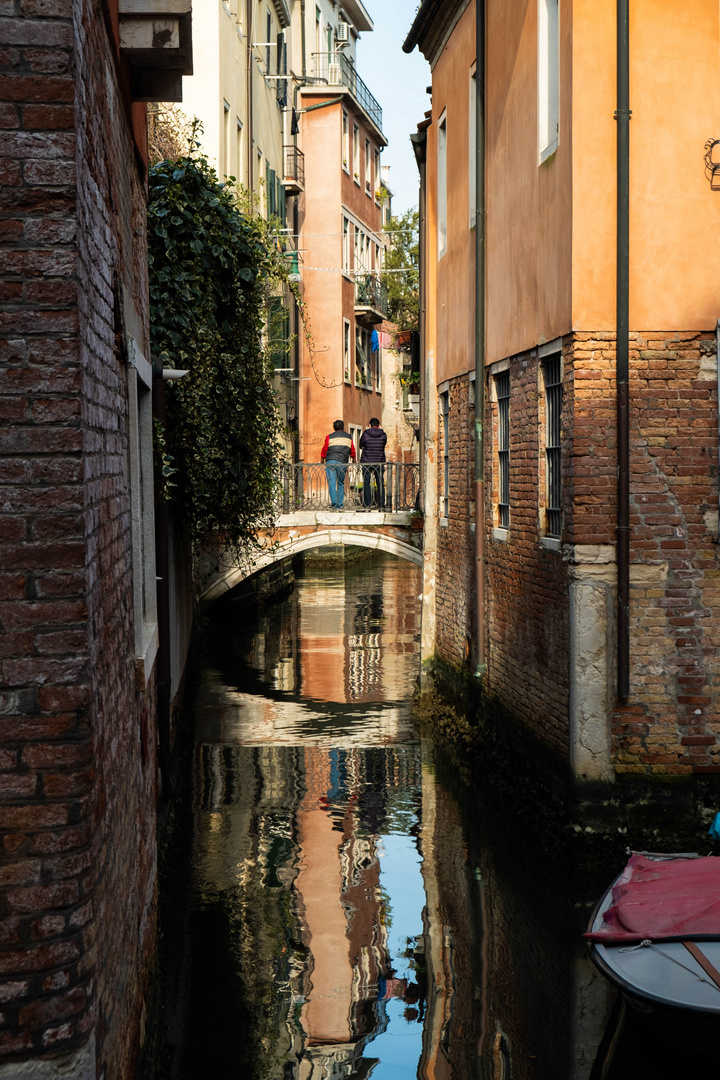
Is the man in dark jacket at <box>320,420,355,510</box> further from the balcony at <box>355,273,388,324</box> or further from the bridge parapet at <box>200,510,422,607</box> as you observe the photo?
the balcony at <box>355,273,388,324</box>

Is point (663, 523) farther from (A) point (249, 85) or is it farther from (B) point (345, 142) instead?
(B) point (345, 142)

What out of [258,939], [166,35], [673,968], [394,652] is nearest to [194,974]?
[258,939]

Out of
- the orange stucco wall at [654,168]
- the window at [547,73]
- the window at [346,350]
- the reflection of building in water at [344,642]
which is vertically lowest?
the reflection of building in water at [344,642]

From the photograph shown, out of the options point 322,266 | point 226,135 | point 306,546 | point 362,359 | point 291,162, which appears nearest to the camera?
point 226,135

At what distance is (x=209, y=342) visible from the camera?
36.3ft

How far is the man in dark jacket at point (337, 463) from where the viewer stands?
20141 millimetres

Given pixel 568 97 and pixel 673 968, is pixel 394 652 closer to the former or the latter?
pixel 568 97

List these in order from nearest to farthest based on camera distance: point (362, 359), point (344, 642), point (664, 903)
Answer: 1. point (664, 903)
2. point (344, 642)
3. point (362, 359)

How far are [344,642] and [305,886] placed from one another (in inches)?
468

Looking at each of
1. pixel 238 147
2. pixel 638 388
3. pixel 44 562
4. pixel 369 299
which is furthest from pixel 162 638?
pixel 369 299

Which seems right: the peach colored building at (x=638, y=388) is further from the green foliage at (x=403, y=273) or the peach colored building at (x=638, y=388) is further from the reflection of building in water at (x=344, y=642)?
the green foliage at (x=403, y=273)

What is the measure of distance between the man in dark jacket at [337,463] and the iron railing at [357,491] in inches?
5.5

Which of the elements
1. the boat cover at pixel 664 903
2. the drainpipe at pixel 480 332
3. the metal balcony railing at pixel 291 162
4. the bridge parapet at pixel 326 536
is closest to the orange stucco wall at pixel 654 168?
the drainpipe at pixel 480 332

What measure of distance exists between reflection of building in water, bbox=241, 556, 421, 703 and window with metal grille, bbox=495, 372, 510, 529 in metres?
4.96
